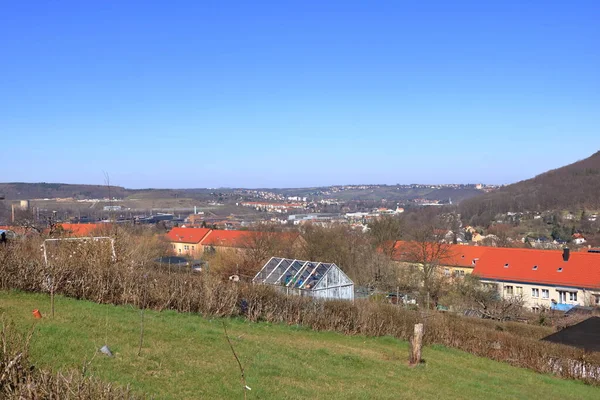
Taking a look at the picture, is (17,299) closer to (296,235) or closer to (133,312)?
(133,312)

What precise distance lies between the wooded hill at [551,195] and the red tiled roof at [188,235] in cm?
6025

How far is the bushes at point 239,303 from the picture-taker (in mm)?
12672

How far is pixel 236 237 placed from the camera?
169 feet

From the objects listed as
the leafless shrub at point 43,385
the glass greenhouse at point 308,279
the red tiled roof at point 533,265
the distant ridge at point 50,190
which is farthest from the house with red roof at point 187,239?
the leafless shrub at point 43,385

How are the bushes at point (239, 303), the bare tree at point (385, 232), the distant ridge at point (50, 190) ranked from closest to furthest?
the bushes at point (239, 303)
the bare tree at point (385, 232)
the distant ridge at point (50, 190)

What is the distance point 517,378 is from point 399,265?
26.1 meters

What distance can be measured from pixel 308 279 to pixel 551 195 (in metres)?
96.7

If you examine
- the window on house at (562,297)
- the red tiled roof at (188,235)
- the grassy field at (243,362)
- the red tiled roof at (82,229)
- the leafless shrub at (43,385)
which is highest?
the leafless shrub at (43,385)

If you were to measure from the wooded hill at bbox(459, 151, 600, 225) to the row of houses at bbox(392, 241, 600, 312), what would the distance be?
58462 millimetres

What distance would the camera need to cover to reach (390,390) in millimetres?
9219

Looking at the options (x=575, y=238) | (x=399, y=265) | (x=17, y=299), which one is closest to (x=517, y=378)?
(x=17, y=299)

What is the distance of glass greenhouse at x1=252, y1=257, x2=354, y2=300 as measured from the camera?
22.6m

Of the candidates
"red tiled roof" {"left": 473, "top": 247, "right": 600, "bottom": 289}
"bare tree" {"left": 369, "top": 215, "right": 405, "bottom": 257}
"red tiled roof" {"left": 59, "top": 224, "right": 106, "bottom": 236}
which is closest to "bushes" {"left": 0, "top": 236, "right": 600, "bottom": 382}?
"red tiled roof" {"left": 59, "top": 224, "right": 106, "bottom": 236}

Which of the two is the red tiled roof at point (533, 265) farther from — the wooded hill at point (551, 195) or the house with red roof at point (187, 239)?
the wooded hill at point (551, 195)
